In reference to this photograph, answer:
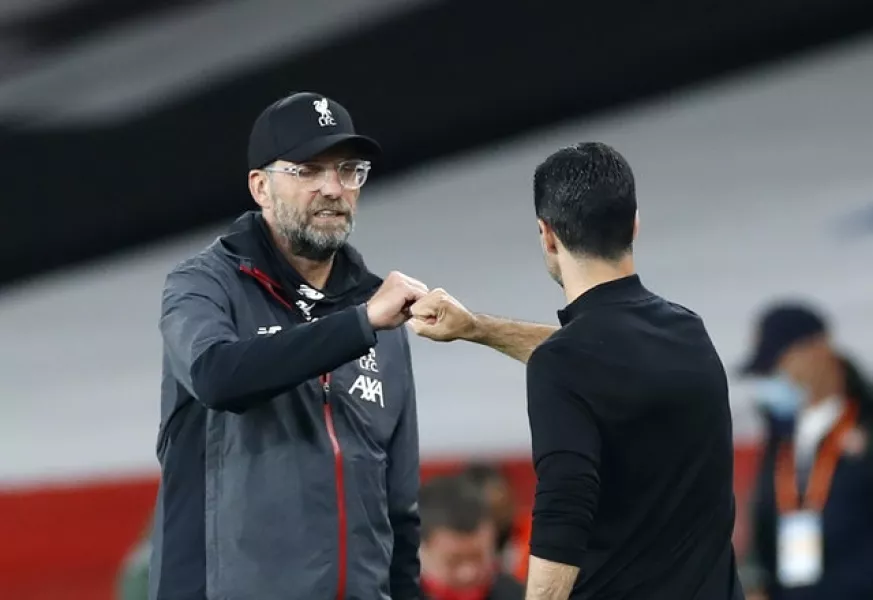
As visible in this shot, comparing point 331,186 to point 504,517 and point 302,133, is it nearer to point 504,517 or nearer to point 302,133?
point 302,133

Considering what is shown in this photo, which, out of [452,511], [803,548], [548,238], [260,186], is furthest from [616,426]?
[803,548]

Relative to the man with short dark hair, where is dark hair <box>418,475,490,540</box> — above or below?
below

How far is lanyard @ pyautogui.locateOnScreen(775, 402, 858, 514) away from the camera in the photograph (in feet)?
17.0

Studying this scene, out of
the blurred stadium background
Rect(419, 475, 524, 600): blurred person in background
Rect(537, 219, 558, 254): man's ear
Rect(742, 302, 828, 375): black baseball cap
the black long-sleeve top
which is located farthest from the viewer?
the blurred stadium background

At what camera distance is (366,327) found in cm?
244

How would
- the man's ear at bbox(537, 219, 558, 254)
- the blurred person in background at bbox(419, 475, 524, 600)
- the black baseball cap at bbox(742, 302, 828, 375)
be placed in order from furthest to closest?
the black baseball cap at bbox(742, 302, 828, 375)
the blurred person in background at bbox(419, 475, 524, 600)
the man's ear at bbox(537, 219, 558, 254)

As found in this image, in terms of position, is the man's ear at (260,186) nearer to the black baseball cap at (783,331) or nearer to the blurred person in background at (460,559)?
the blurred person in background at (460,559)

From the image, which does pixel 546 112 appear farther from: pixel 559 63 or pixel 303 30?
pixel 303 30

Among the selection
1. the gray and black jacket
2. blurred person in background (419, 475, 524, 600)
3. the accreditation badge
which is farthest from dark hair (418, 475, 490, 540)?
the accreditation badge

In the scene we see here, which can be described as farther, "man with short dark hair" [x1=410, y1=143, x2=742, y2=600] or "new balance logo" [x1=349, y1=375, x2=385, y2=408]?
"new balance logo" [x1=349, y1=375, x2=385, y2=408]

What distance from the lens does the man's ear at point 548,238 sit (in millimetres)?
2373

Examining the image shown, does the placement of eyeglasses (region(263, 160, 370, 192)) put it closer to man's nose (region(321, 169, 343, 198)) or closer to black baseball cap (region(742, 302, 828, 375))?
man's nose (region(321, 169, 343, 198))

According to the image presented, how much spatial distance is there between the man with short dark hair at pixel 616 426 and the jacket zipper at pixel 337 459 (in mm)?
401

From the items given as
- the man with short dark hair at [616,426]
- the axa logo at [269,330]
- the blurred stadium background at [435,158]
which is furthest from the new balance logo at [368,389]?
the blurred stadium background at [435,158]
